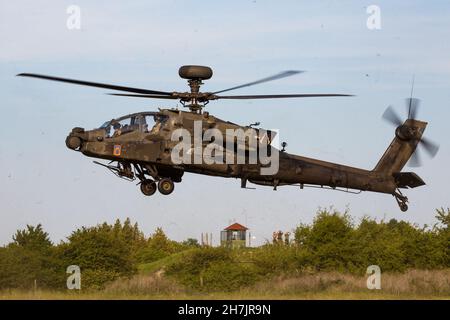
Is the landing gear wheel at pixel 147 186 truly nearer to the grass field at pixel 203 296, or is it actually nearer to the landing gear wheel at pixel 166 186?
the landing gear wheel at pixel 166 186

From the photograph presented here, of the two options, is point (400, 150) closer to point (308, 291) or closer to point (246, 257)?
point (308, 291)

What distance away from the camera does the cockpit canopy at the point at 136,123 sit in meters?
32.0

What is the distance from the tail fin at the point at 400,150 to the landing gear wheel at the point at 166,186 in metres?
9.00

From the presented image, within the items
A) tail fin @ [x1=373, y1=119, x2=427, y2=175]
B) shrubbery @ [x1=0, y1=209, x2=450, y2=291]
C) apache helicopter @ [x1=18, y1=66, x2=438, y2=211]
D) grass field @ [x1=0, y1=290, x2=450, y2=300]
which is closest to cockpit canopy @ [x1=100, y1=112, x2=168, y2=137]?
apache helicopter @ [x1=18, y1=66, x2=438, y2=211]

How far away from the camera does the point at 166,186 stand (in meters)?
32.5

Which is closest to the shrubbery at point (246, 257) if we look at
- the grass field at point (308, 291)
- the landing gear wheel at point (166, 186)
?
the grass field at point (308, 291)

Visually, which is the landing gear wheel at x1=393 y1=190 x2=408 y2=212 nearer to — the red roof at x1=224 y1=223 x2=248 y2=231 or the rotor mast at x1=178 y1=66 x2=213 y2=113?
the rotor mast at x1=178 y1=66 x2=213 y2=113

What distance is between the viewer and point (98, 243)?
2121 inches

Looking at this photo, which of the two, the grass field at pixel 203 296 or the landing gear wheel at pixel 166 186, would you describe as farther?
the landing gear wheel at pixel 166 186

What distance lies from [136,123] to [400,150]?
11.9 meters
